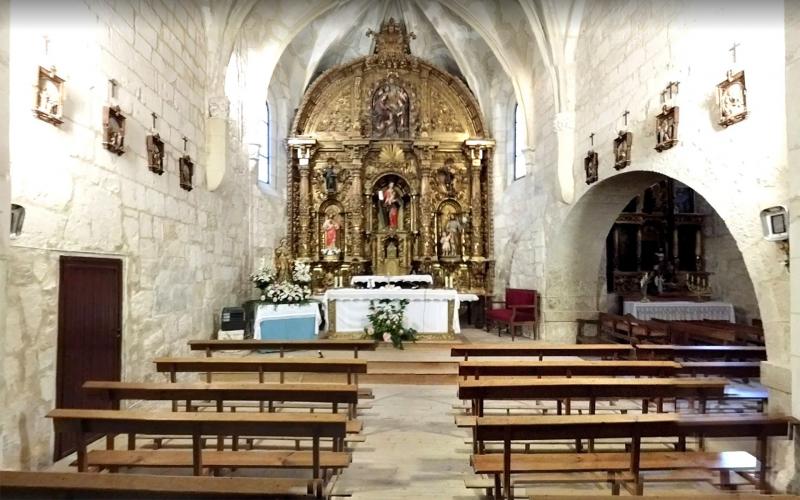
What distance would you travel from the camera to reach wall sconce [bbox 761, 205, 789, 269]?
13.5 feet

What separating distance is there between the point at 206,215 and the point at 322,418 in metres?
6.13

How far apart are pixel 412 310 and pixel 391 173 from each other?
5241mm

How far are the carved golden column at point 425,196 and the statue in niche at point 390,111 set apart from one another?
73 centimetres

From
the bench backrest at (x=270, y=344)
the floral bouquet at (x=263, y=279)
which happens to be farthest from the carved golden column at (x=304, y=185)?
the bench backrest at (x=270, y=344)

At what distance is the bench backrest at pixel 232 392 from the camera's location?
3697mm

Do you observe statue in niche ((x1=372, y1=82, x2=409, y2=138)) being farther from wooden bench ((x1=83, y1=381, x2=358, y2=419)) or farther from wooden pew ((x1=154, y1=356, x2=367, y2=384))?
wooden bench ((x1=83, y1=381, x2=358, y2=419))

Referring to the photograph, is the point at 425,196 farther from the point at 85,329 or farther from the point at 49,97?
the point at 49,97

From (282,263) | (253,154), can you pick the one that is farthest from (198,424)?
(282,263)

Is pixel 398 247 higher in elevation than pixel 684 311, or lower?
higher

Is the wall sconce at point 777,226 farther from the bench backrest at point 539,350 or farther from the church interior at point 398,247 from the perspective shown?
the bench backrest at point 539,350

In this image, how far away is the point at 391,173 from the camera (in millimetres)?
13234

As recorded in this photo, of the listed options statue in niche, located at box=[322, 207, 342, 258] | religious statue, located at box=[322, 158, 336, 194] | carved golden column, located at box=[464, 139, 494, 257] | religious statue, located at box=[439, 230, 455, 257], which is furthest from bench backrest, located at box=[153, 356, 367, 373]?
carved golden column, located at box=[464, 139, 494, 257]

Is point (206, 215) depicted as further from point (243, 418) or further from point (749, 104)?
point (749, 104)

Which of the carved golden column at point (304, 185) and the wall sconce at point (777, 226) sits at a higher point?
the carved golden column at point (304, 185)
